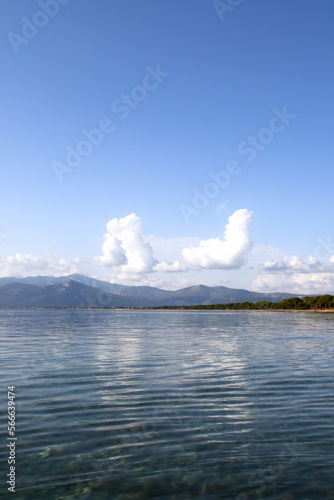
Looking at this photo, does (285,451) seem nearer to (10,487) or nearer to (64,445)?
(64,445)

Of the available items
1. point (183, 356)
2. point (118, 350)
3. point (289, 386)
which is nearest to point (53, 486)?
point (289, 386)

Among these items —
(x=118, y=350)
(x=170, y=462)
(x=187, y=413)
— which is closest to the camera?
(x=170, y=462)

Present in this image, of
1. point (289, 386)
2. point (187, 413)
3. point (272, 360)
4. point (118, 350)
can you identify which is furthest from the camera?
point (118, 350)

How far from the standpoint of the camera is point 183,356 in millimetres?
36781

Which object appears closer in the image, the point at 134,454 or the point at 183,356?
the point at 134,454

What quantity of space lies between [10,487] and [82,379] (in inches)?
586

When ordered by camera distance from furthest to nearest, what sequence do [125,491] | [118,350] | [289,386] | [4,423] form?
[118,350]
[289,386]
[4,423]
[125,491]

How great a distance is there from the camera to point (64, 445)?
13.7 metres

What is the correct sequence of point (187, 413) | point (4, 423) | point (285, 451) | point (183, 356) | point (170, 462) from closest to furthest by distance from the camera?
point (170, 462) < point (285, 451) < point (4, 423) < point (187, 413) < point (183, 356)

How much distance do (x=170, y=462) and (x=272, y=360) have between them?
79.7 ft

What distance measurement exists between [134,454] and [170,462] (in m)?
1.44

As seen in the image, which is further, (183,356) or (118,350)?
(118,350)

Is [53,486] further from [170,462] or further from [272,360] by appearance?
[272,360]

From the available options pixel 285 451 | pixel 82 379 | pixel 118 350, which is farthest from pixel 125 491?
pixel 118 350
